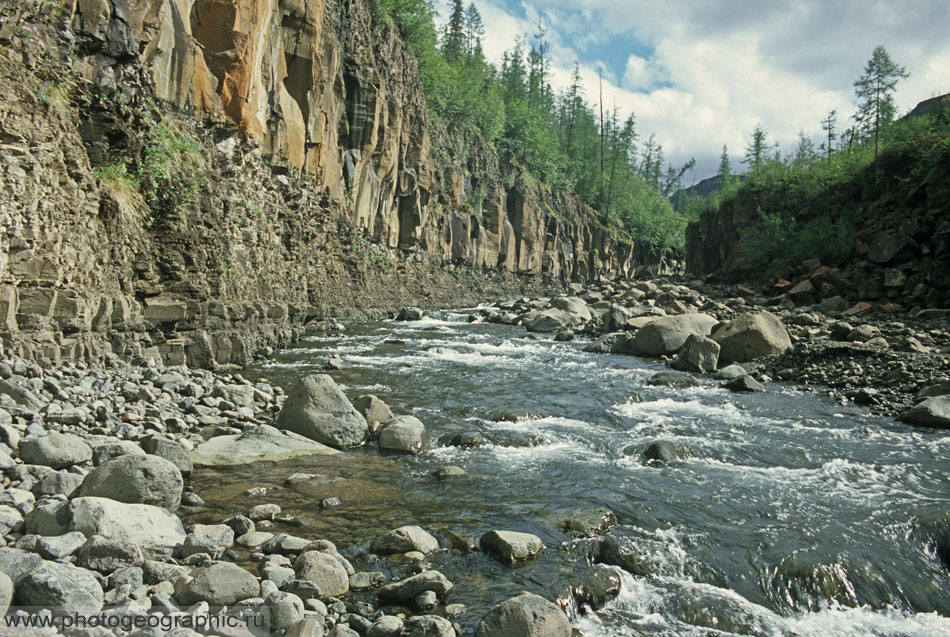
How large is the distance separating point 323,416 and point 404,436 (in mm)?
1123

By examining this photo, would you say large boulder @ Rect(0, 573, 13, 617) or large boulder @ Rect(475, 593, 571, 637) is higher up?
large boulder @ Rect(0, 573, 13, 617)

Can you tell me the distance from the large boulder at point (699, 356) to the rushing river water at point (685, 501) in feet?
9.71

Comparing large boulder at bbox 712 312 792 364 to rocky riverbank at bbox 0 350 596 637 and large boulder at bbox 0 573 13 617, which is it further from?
large boulder at bbox 0 573 13 617

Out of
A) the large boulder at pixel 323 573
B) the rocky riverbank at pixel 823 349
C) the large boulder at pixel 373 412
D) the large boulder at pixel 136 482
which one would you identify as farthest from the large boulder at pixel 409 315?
the large boulder at pixel 323 573

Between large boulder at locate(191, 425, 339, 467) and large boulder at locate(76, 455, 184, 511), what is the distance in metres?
1.32

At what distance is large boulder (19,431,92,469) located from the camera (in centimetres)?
471

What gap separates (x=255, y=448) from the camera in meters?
6.46

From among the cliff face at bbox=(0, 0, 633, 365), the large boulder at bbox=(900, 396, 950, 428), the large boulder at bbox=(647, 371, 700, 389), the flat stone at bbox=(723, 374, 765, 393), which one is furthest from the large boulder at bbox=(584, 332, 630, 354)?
the cliff face at bbox=(0, 0, 633, 365)

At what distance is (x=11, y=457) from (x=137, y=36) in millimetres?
8661

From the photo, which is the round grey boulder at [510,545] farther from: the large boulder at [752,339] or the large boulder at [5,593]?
the large boulder at [752,339]

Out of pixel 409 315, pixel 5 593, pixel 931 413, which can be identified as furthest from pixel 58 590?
pixel 409 315

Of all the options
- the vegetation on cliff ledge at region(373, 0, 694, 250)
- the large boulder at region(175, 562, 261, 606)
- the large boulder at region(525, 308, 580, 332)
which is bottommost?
the large boulder at region(175, 562, 261, 606)

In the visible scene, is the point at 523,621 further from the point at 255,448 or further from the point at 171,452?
the point at 255,448

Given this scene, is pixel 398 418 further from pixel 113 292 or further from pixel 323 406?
pixel 113 292
